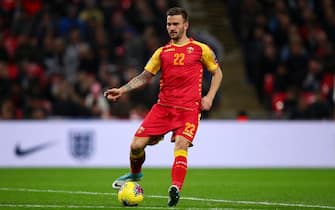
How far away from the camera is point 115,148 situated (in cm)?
2106

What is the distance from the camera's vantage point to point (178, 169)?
10.9 meters

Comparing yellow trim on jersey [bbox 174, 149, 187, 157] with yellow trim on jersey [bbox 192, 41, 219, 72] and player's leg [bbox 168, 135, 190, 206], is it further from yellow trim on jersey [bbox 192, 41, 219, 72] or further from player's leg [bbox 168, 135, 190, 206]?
yellow trim on jersey [bbox 192, 41, 219, 72]

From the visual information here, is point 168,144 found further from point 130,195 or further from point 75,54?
point 130,195

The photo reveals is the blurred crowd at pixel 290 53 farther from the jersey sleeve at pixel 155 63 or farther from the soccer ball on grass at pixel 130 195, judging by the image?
the soccer ball on grass at pixel 130 195

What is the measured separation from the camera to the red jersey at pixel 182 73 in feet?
37.2

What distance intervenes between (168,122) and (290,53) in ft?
42.5

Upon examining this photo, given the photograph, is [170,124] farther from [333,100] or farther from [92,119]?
[333,100]

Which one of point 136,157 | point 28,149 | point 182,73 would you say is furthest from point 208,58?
point 28,149

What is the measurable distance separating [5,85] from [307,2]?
329 inches

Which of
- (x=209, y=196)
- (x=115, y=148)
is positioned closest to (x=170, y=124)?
(x=209, y=196)

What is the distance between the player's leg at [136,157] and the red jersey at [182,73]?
1.69 feet

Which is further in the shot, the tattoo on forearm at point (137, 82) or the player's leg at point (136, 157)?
the tattoo on forearm at point (137, 82)

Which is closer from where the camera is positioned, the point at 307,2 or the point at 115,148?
the point at 115,148

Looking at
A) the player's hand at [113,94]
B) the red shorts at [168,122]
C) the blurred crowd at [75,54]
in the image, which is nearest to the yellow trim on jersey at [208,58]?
the red shorts at [168,122]
